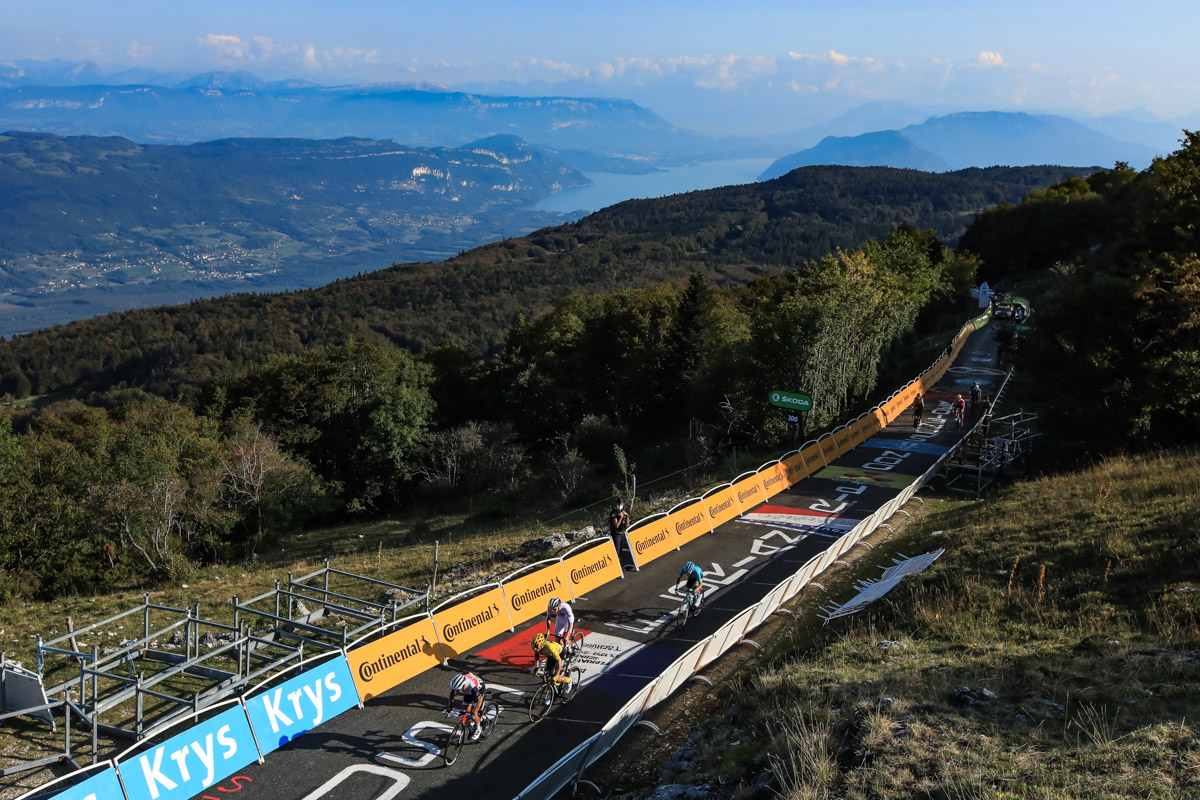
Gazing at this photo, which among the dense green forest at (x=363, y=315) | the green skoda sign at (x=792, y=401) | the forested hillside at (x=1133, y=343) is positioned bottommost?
the dense green forest at (x=363, y=315)

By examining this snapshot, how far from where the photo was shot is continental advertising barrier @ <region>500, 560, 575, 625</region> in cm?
1739

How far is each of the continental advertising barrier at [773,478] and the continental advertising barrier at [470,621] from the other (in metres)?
11.7

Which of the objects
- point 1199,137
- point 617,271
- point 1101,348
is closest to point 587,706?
point 1101,348

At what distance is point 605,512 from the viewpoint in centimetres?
2867

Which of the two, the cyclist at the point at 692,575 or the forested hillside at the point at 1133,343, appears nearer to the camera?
the cyclist at the point at 692,575

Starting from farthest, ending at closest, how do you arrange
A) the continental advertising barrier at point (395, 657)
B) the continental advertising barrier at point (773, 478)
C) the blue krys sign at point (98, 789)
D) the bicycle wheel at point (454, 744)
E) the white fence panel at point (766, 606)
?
1. the continental advertising barrier at point (773, 478)
2. the white fence panel at point (766, 606)
3. the continental advertising barrier at point (395, 657)
4. the bicycle wheel at point (454, 744)
5. the blue krys sign at point (98, 789)

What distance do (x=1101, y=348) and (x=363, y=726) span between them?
1017 inches

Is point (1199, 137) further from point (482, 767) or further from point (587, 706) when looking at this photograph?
point (482, 767)

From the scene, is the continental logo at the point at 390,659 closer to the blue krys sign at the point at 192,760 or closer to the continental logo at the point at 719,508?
the blue krys sign at the point at 192,760

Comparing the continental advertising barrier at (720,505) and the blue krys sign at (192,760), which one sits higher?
the blue krys sign at (192,760)

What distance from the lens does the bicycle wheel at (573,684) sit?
46.4 ft

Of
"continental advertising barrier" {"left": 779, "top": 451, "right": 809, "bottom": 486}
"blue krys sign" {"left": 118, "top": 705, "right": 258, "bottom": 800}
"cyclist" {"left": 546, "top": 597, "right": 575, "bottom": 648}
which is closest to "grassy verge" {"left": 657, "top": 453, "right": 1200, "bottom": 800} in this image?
"cyclist" {"left": 546, "top": 597, "right": 575, "bottom": 648}

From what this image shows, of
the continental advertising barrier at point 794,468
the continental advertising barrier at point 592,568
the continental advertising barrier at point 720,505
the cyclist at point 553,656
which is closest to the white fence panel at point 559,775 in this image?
the cyclist at point 553,656

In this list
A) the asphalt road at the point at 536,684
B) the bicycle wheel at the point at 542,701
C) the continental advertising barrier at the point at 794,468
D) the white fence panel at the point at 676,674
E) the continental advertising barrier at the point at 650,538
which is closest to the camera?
the asphalt road at the point at 536,684
